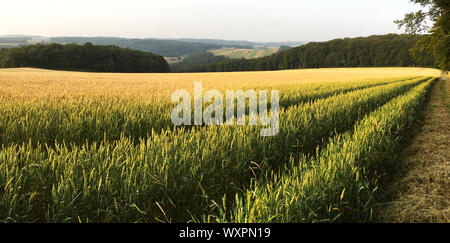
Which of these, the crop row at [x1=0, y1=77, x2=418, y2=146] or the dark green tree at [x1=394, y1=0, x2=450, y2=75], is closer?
the crop row at [x1=0, y1=77, x2=418, y2=146]

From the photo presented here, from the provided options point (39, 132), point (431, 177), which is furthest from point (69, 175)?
point (431, 177)

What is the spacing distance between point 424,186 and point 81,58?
89.0 m

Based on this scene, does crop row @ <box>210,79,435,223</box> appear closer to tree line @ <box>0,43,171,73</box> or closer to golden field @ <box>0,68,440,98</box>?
golden field @ <box>0,68,440,98</box>

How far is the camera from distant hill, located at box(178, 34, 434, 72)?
8625 cm

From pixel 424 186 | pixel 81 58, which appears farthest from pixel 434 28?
pixel 81 58

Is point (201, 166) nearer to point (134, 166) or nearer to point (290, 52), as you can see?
point (134, 166)

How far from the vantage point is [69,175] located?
6.80ft

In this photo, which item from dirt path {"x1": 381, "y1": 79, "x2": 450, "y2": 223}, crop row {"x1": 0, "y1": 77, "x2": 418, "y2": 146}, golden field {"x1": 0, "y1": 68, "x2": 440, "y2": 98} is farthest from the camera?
golden field {"x1": 0, "y1": 68, "x2": 440, "y2": 98}

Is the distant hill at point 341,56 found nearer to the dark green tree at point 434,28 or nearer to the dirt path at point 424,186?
the dark green tree at point 434,28

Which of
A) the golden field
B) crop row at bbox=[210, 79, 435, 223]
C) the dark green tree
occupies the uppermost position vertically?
the dark green tree

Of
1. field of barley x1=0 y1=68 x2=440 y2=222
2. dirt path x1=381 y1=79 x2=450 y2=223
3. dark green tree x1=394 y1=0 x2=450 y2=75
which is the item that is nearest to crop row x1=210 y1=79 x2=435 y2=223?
field of barley x1=0 y1=68 x2=440 y2=222

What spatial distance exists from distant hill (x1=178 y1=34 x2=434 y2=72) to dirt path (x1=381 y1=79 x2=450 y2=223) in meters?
91.9

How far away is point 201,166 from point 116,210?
91 centimetres

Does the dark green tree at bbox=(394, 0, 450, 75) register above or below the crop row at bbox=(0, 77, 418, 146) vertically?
above
